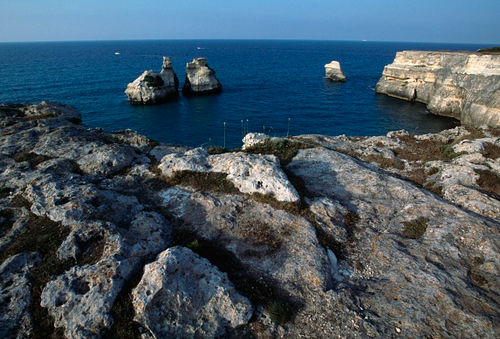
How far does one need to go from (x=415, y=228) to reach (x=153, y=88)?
68.5 m

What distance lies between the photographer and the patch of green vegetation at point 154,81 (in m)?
69.1

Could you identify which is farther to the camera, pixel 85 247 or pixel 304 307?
pixel 85 247

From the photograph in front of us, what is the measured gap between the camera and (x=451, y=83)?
59.9 meters

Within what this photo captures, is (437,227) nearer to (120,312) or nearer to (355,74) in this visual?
(120,312)

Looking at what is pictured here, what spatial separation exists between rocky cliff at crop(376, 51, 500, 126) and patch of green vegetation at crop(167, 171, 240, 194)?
55184 millimetres

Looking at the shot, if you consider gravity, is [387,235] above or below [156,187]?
below

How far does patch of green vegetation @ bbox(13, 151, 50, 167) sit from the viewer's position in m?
17.3

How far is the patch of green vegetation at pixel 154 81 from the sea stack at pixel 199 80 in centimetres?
1036

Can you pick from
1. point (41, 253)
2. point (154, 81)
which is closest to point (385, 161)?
point (41, 253)

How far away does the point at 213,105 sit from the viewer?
229 ft

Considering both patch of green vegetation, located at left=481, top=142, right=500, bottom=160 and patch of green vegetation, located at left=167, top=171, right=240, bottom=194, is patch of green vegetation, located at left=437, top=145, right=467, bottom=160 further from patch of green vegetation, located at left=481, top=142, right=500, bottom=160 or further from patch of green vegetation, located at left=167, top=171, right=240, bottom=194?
patch of green vegetation, located at left=167, top=171, right=240, bottom=194

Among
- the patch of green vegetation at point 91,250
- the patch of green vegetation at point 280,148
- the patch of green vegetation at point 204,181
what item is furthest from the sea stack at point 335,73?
the patch of green vegetation at point 91,250

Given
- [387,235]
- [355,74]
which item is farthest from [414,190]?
[355,74]

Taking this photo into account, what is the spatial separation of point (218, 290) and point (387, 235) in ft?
28.0
